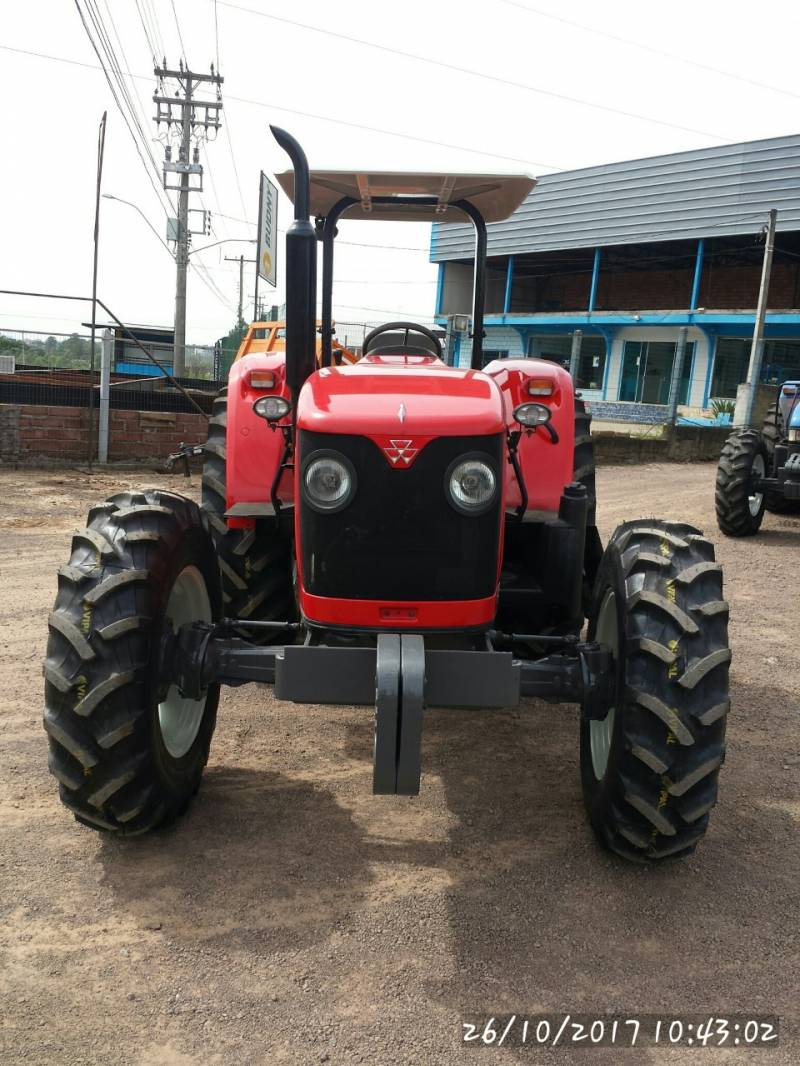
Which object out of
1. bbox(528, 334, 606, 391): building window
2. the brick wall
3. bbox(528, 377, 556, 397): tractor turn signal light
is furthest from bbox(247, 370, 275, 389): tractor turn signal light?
bbox(528, 334, 606, 391): building window

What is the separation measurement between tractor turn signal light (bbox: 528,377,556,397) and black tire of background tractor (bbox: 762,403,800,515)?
6.58 meters

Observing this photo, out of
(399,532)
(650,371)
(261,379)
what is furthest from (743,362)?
(399,532)

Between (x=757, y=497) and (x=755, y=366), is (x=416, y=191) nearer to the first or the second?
(x=757, y=497)

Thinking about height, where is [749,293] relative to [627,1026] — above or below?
above

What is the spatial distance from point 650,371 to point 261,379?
25.2 m

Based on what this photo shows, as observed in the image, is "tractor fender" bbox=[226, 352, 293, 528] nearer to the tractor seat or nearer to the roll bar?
the tractor seat

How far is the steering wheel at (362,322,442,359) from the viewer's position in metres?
4.51

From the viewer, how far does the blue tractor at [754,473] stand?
934 cm

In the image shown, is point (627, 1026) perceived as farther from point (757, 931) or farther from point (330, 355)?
point (330, 355)

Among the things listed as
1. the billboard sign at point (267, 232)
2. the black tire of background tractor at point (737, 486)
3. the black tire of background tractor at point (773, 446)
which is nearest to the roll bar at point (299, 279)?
the black tire of background tractor at point (737, 486)

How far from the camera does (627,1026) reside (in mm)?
2367

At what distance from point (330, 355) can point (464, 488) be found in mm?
1462

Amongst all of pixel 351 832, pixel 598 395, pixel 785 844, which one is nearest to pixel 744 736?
pixel 785 844

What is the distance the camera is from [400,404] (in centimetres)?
288
